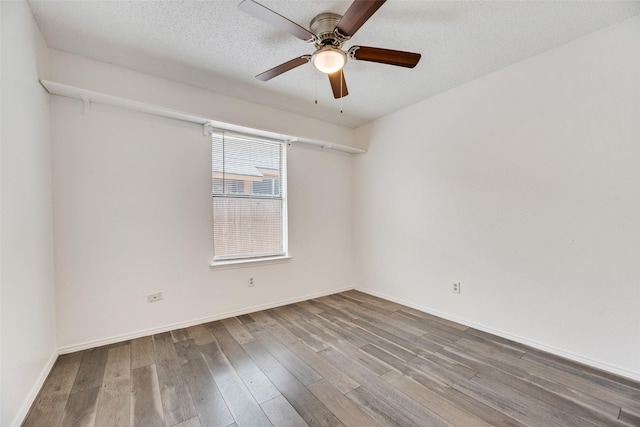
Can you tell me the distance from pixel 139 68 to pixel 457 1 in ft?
9.29

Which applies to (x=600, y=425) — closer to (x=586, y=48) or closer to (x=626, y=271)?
(x=626, y=271)

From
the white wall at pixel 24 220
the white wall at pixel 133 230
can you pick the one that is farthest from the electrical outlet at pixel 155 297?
the white wall at pixel 24 220

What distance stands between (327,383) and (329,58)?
7.74ft

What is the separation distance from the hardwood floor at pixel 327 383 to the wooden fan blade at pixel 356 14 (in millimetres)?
2382

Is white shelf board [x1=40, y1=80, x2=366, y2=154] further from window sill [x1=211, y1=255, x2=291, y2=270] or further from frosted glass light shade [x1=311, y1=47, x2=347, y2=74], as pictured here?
→ window sill [x1=211, y1=255, x2=291, y2=270]

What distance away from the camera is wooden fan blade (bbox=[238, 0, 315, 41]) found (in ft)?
4.97

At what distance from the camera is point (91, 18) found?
6.49ft

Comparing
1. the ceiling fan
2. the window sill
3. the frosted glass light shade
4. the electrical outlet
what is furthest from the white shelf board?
the electrical outlet

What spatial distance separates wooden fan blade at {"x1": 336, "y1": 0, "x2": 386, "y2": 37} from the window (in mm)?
1943

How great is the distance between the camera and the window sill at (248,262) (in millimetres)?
3100

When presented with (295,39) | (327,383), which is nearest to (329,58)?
(295,39)

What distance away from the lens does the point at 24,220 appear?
1.71 m

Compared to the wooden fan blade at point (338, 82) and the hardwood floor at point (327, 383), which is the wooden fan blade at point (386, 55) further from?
the hardwood floor at point (327, 383)

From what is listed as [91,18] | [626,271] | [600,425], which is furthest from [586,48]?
[91,18]
